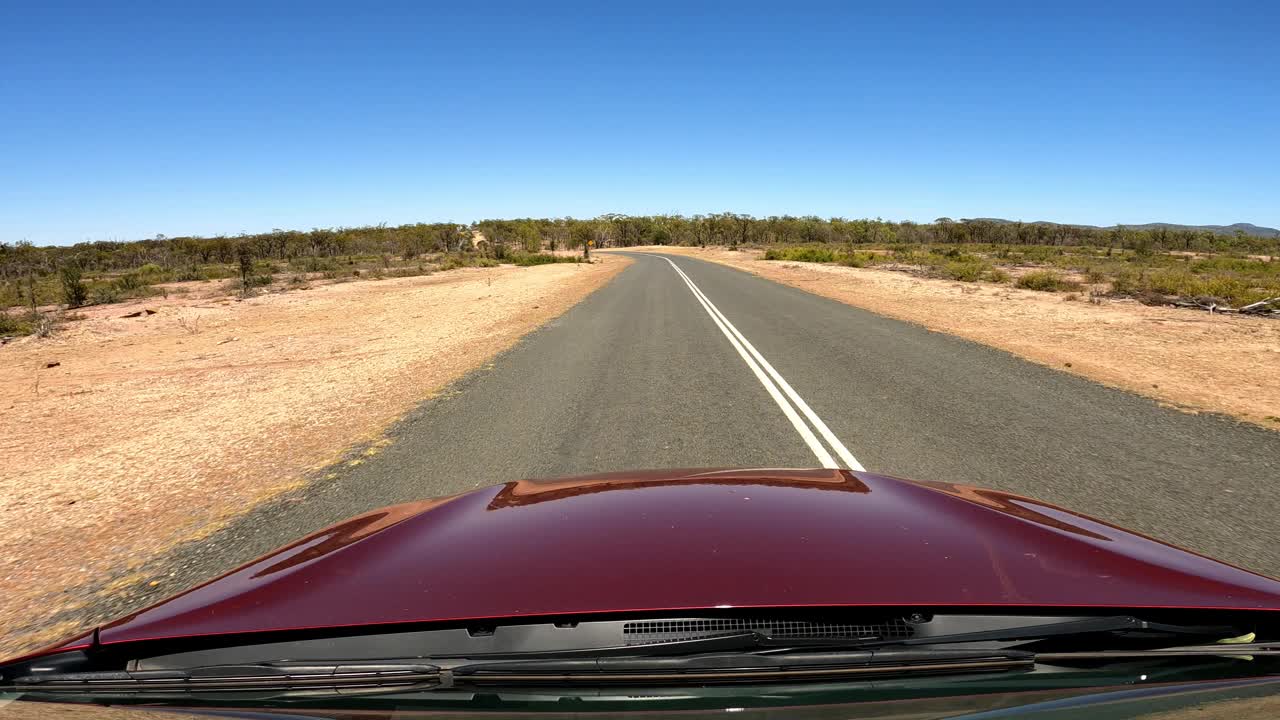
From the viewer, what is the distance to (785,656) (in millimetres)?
1612

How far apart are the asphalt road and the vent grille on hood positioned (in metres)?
3.33

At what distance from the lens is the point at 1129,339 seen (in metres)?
13.1

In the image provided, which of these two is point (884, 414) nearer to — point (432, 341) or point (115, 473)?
point (115, 473)

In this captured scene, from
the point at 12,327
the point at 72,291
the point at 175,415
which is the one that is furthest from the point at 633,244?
the point at 175,415

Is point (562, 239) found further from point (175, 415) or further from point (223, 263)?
point (175, 415)

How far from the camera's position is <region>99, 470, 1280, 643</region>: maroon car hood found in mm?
1744

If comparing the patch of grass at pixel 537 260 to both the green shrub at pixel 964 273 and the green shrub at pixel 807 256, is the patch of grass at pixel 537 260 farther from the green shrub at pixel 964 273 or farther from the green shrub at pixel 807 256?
the green shrub at pixel 964 273

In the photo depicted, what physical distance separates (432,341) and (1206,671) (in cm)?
1413

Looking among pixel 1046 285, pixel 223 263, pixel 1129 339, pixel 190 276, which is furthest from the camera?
pixel 223 263

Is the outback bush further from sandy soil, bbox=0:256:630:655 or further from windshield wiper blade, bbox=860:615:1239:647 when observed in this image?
windshield wiper blade, bbox=860:615:1239:647

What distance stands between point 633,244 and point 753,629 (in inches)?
5968

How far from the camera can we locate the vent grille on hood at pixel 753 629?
164cm

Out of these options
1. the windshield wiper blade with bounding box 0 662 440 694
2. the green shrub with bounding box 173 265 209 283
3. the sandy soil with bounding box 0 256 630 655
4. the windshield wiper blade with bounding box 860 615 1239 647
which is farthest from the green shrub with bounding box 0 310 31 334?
the green shrub with bounding box 173 265 209 283

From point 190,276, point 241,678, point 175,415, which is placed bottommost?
point 175,415
